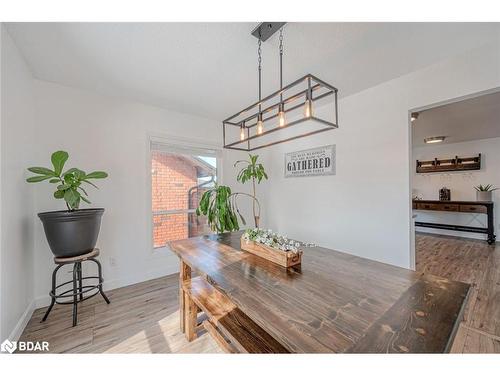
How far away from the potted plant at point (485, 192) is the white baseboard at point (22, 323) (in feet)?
25.6

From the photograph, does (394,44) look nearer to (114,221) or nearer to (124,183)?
(124,183)

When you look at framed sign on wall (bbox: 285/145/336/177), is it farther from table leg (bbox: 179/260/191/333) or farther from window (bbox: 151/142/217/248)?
table leg (bbox: 179/260/191/333)

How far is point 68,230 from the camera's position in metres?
1.90

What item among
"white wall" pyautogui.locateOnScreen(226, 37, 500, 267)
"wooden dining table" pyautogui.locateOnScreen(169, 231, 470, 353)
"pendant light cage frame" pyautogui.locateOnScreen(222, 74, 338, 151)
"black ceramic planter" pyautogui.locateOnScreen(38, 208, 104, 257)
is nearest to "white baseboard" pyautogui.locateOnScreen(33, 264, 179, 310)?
"black ceramic planter" pyautogui.locateOnScreen(38, 208, 104, 257)

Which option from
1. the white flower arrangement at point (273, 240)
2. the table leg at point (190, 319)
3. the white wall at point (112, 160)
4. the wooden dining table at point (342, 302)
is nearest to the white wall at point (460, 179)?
the wooden dining table at point (342, 302)

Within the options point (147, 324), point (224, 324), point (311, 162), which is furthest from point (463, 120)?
point (147, 324)

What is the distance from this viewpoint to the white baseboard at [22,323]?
169cm

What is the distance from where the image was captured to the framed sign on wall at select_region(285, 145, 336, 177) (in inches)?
120

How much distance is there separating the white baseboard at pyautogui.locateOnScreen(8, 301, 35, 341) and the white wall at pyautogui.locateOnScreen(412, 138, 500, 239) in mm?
7735

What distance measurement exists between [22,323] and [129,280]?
100 centimetres

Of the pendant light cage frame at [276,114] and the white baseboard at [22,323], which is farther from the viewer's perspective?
the white baseboard at [22,323]

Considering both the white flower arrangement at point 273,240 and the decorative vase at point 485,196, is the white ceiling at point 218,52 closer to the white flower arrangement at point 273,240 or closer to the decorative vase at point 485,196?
the white flower arrangement at point 273,240

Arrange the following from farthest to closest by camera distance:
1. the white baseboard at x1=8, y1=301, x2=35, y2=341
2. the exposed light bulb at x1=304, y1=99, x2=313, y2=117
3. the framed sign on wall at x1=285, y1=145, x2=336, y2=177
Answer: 1. the framed sign on wall at x1=285, y1=145, x2=336, y2=177
2. the white baseboard at x1=8, y1=301, x2=35, y2=341
3. the exposed light bulb at x1=304, y1=99, x2=313, y2=117
